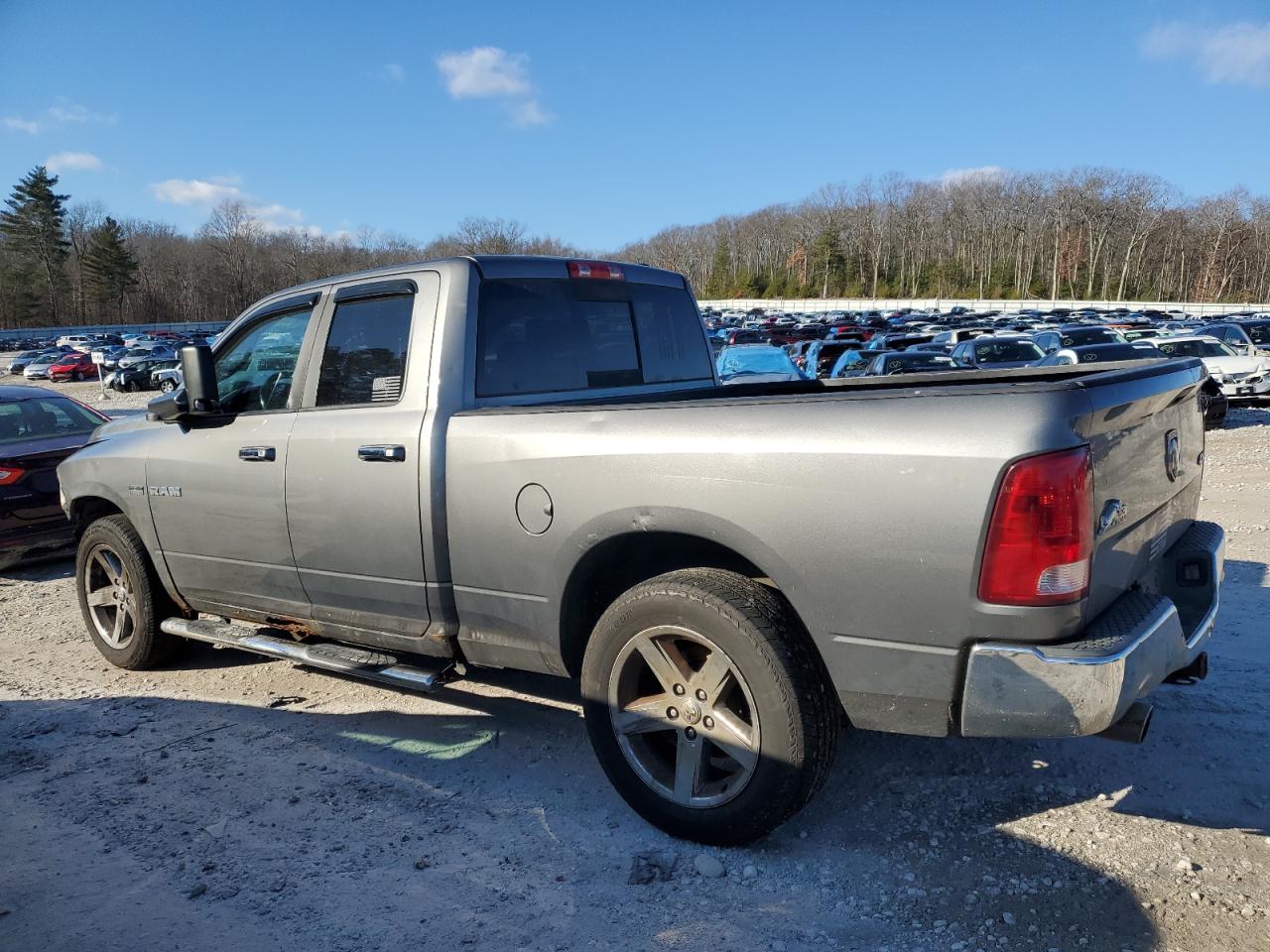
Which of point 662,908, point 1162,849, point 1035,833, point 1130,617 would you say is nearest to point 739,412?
point 1130,617

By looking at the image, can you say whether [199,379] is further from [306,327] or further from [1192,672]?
[1192,672]

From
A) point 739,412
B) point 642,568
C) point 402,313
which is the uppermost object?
point 402,313

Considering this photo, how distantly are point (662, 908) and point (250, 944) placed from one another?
1.24m

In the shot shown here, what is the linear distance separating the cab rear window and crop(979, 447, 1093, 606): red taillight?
212 cm

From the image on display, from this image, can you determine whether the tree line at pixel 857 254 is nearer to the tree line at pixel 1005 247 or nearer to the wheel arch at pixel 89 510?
the tree line at pixel 1005 247

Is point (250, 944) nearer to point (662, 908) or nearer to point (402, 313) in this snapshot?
point (662, 908)

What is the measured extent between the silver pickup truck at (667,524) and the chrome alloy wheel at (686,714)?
0.04 ft

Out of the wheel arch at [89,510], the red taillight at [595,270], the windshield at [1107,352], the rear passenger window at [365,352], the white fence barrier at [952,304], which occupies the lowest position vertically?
the wheel arch at [89,510]

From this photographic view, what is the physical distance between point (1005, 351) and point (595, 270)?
1649cm

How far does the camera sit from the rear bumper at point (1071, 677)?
2.29 metres

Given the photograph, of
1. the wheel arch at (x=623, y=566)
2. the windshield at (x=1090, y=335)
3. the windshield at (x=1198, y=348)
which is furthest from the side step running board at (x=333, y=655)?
the windshield at (x=1090, y=335)

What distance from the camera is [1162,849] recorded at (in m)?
2.87

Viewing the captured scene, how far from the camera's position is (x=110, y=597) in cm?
518

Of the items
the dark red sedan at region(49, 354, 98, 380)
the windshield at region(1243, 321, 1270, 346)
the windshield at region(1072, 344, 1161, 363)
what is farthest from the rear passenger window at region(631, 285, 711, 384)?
the dark red sedan at region(49, 354, 98, 380)
